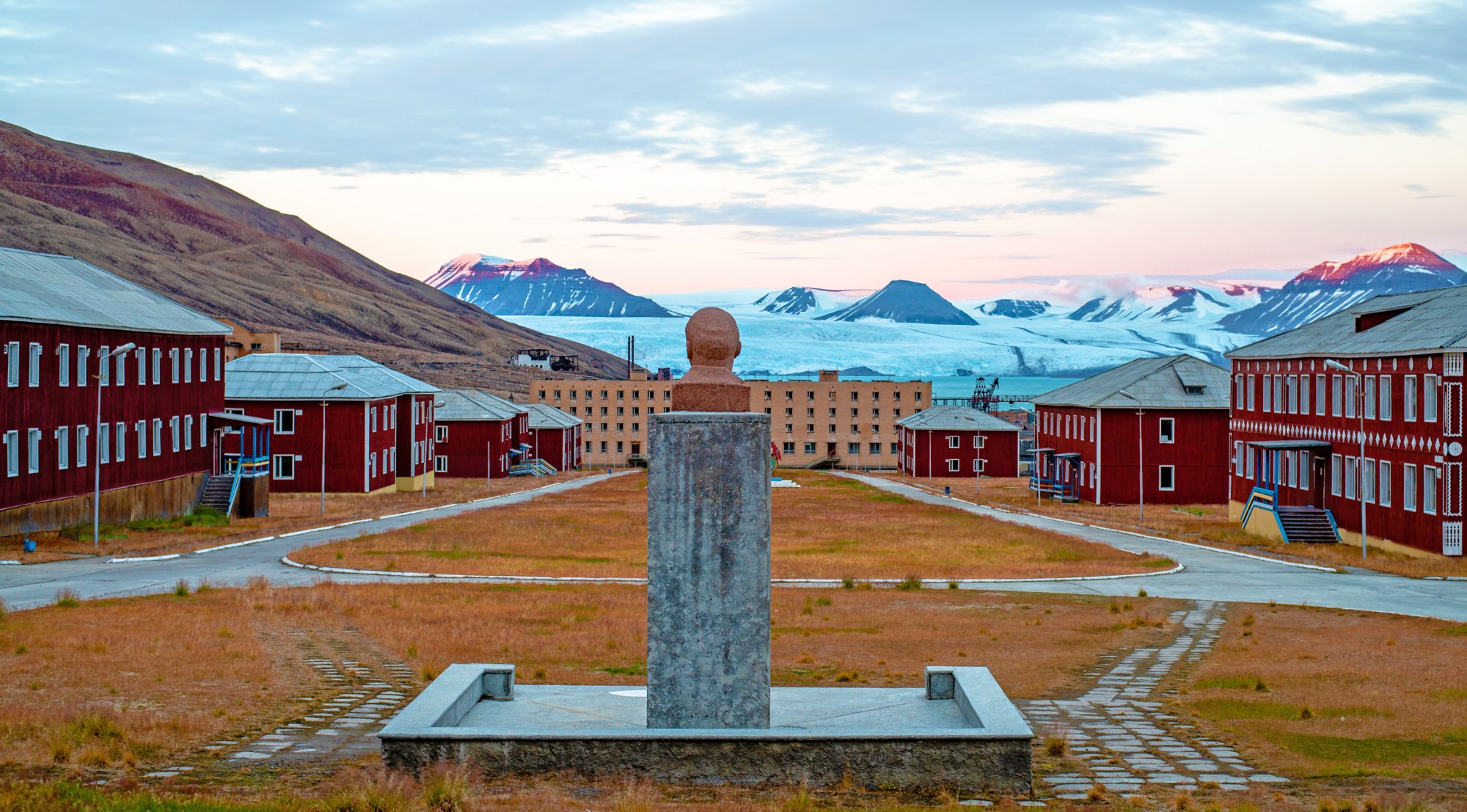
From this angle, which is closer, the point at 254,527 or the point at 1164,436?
the point at 254,527

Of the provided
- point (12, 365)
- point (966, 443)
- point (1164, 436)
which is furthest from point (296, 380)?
point (966, 443)

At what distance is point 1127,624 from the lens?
26859 millimetres

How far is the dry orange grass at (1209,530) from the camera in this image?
43034 mm

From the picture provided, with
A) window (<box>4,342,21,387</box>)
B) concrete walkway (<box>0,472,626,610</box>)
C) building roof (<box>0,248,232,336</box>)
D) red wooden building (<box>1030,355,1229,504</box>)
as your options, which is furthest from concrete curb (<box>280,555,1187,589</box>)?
red wooden building (<box>1030,355,1229,504</box>)

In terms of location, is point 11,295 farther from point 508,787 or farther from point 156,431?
point 508,787

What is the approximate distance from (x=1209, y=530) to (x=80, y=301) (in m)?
48.0

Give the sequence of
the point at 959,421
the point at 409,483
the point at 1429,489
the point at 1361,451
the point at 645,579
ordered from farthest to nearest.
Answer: the point at 959,421 → the point at 409,483 → the point at 1361,451 → the point at 1429,489 → the point at 645,579

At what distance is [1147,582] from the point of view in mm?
36906

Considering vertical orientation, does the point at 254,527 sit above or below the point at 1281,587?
below

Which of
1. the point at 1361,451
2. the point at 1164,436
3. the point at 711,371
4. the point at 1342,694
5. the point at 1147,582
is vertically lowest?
the point at 1147,582

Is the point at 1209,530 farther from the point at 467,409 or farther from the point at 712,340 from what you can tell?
the point at 467,409

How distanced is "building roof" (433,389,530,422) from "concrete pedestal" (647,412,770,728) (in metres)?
96.8

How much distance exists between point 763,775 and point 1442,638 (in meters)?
17.9

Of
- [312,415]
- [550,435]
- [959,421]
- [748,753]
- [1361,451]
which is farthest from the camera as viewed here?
[550,435]
